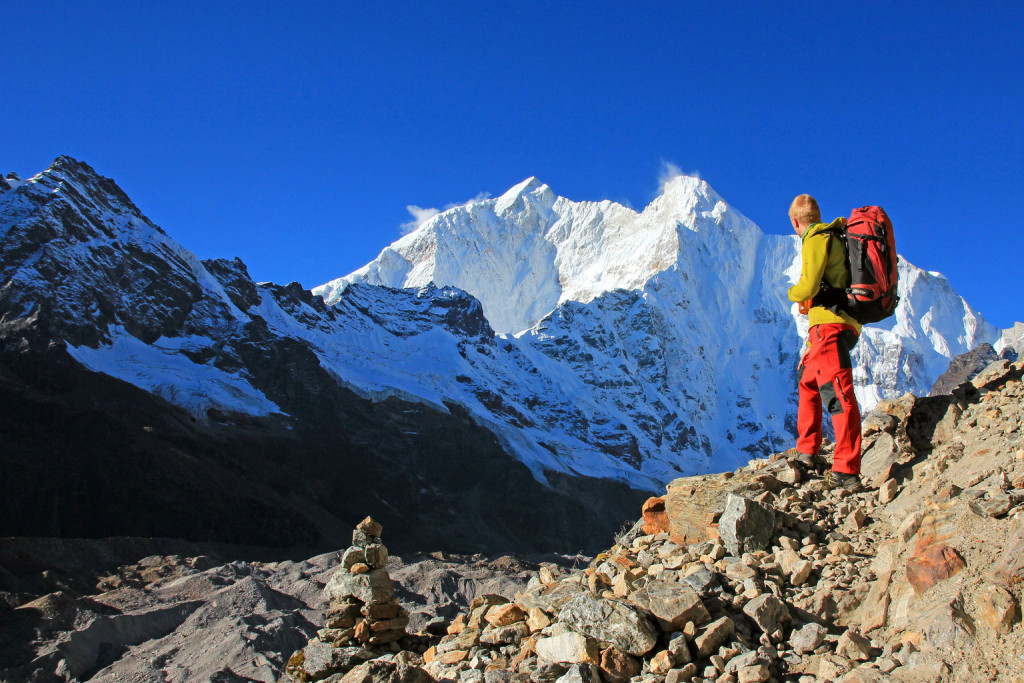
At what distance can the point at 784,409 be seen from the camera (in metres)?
162

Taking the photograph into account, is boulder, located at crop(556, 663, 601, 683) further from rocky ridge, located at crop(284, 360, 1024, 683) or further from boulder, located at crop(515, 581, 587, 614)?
boulder, located at crop(515, 581, 587, 614)

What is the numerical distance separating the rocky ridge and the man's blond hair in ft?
5.08

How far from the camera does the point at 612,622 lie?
159 inches

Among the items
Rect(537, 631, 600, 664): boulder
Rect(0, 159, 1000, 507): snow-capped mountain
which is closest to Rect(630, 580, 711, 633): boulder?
Rect(537, 631, 600, 664): boulder

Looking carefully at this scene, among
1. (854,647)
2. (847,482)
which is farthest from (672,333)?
(854,647)

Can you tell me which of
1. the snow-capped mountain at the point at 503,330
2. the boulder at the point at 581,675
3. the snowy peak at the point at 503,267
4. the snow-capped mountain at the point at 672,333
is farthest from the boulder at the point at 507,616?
the snowy peak at the point at 503,267

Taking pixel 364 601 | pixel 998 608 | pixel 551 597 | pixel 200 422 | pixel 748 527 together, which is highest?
pixel 200 422

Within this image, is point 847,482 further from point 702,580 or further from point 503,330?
point 503,330

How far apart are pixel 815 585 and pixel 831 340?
5.32 ft

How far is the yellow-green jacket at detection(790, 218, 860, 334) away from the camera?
15.8ft

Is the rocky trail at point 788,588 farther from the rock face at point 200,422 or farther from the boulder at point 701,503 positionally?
the rock face at point 200,422

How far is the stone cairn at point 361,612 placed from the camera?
6.41 metres

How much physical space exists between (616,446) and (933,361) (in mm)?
84307

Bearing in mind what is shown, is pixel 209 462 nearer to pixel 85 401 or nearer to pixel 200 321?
pixel 85 401
